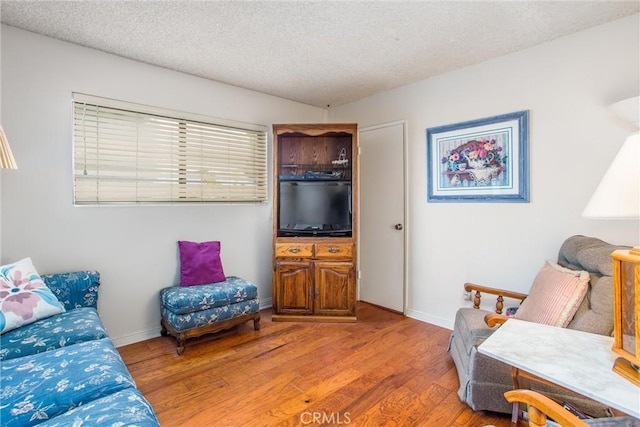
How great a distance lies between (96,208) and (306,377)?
86.1 inches

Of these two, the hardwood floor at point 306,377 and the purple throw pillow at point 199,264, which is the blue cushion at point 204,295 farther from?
the hardwood floor at point 306,377

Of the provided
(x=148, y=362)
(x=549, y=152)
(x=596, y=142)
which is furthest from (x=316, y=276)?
(x=596, y=142)

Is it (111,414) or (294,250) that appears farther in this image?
(294,250)

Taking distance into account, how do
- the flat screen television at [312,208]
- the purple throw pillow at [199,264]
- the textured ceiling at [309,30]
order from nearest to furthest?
the textured ceiling at [309,30], the purple throw pillow at [199,264], the flat screen television at [312,208]

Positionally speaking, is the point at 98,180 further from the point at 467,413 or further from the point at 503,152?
the point at 503,152

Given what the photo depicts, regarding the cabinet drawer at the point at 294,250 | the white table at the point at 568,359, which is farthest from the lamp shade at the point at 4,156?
the white table at the point at 568,359

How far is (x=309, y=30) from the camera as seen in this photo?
228 centimetres

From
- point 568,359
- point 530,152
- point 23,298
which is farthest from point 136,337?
point 530,152

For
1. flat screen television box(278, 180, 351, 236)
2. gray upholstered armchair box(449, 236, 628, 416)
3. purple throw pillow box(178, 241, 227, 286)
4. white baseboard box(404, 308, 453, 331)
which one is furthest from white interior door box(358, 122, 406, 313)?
purple throw pillow box(178, 241, 227, 286)

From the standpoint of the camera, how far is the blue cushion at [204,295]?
2.58 meters

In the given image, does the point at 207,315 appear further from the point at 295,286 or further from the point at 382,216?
the point at 382,216

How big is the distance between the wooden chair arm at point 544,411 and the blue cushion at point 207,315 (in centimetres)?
230

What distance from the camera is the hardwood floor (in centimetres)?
180

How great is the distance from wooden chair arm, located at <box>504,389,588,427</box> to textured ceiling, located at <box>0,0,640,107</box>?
2.15m
